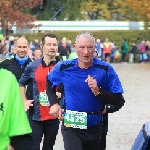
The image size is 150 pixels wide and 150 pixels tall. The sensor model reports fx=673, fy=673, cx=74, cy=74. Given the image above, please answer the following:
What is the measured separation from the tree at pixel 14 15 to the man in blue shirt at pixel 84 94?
116ft

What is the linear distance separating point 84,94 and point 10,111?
8.84ft

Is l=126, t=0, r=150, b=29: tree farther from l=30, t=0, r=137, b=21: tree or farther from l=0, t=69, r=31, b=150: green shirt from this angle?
l=0, t=69, r=31, b=150: green shirt

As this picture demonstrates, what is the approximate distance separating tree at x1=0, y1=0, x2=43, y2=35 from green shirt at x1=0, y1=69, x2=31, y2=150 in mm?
38010

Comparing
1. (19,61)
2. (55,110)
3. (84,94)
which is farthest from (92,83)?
(19,61)

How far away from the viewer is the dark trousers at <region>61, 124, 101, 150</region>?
6.53 meters

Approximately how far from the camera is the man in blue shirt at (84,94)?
6.38 meters

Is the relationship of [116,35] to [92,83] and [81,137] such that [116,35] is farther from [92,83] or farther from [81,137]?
[92,83]

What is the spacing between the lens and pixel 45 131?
8.39 metres

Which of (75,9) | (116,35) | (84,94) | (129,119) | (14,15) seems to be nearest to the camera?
(84,94)

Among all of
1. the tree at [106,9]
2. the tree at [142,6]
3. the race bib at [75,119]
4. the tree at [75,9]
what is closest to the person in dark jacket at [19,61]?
the race bib at [75,119]

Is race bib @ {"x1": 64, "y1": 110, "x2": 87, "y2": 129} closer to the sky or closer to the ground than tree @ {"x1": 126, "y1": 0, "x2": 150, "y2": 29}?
closer to the ground

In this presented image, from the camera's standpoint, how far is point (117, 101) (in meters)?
6.57

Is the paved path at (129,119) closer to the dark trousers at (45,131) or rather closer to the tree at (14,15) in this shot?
the dark trousers at (45,131)

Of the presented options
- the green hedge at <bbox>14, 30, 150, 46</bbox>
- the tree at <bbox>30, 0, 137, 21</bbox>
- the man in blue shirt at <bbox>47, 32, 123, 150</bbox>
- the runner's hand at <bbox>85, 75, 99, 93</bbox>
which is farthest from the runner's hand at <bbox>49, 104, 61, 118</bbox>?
the tree at <bbox>30, 0, 137, 21</bbox>
